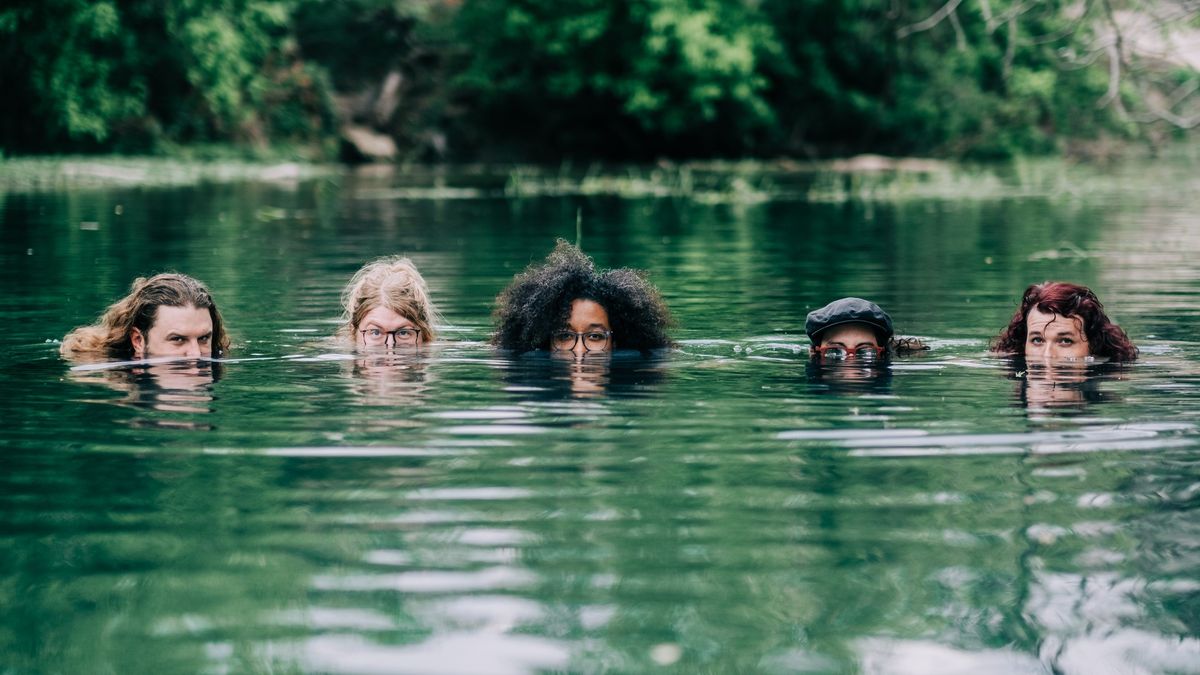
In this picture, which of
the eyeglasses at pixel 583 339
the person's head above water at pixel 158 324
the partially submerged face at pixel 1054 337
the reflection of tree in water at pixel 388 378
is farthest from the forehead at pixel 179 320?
the partially submerged face at pixel 1054 337

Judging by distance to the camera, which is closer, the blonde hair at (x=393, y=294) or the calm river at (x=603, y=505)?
the calm river at (x=603, y=505)

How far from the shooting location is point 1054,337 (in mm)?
10273

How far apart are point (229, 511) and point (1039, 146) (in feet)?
156

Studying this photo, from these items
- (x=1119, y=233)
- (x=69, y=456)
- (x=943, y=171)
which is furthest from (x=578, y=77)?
(x=69, y=456)

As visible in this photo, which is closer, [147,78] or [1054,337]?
[1054,337]

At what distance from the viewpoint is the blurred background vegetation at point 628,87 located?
4441 cm

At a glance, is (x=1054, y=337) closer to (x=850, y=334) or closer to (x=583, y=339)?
(x=850, y=334)

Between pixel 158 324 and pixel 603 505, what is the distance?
486 centimetres

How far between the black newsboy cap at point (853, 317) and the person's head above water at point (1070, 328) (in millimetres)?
832

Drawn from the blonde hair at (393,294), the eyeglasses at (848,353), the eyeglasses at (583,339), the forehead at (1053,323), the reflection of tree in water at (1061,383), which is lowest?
the reflection of tree in water at (1061,383)

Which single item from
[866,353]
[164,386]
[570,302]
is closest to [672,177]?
[570,302]

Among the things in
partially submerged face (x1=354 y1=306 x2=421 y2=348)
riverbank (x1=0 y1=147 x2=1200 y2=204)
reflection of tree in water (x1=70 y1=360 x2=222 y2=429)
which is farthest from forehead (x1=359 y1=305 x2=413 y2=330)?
riverbank (x1=0 y1=147 x2=1200 y2=204)

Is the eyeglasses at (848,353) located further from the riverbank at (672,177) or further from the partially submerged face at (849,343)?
the riverbank at (672,177)

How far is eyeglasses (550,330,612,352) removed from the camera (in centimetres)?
1049
